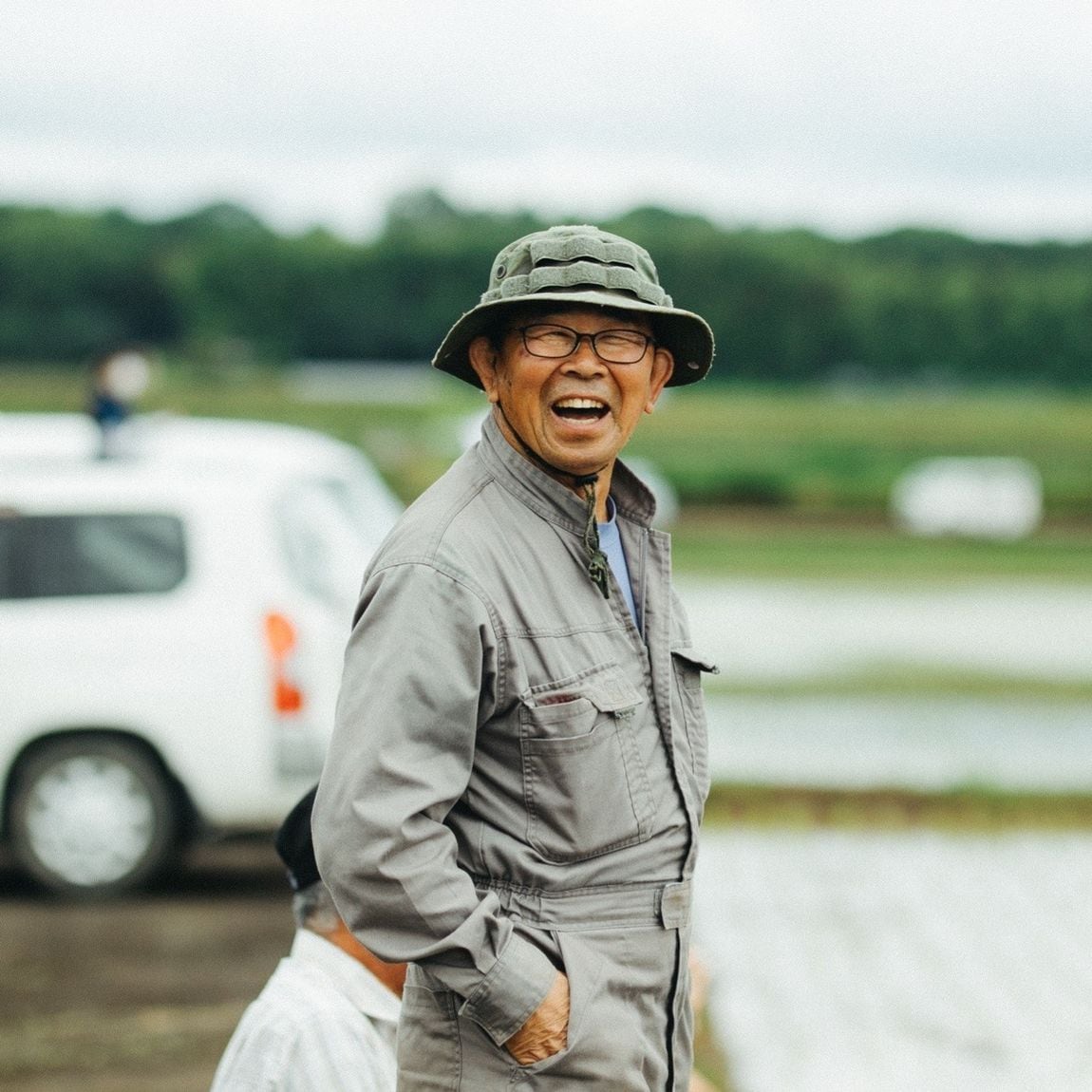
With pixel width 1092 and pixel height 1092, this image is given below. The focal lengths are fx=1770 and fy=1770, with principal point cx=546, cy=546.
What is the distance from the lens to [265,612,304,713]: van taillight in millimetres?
7051

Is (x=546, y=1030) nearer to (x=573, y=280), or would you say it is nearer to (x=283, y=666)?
(x=573, y=280)

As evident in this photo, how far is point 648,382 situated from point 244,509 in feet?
16.4

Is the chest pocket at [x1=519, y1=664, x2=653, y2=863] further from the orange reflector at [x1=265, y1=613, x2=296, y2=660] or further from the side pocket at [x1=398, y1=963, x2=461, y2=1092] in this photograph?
the orange reflector at [x1=265, y1=613, x2=296, y2=660]

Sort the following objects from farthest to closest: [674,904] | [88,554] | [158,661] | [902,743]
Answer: [902,743] < [88,554] < [158,661] < [674,904]

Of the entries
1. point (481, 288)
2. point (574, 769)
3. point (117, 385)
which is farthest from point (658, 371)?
point (481, 288)

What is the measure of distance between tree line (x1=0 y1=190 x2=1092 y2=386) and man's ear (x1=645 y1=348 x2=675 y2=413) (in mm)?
94949

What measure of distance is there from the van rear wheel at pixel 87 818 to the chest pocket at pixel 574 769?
205 inches

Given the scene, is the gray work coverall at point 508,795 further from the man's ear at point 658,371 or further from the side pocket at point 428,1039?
the man's ear at point 658,371

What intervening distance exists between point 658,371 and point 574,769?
646 mm

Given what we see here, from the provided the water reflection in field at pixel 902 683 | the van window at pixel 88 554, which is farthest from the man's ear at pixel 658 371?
the water reflection in field at pixel 902 683

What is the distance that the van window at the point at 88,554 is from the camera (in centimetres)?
735

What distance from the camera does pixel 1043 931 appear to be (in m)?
6.80

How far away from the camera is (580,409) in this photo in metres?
2.41

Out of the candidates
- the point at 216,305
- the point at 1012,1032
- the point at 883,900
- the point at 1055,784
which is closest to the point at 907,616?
the point at 1055,784
